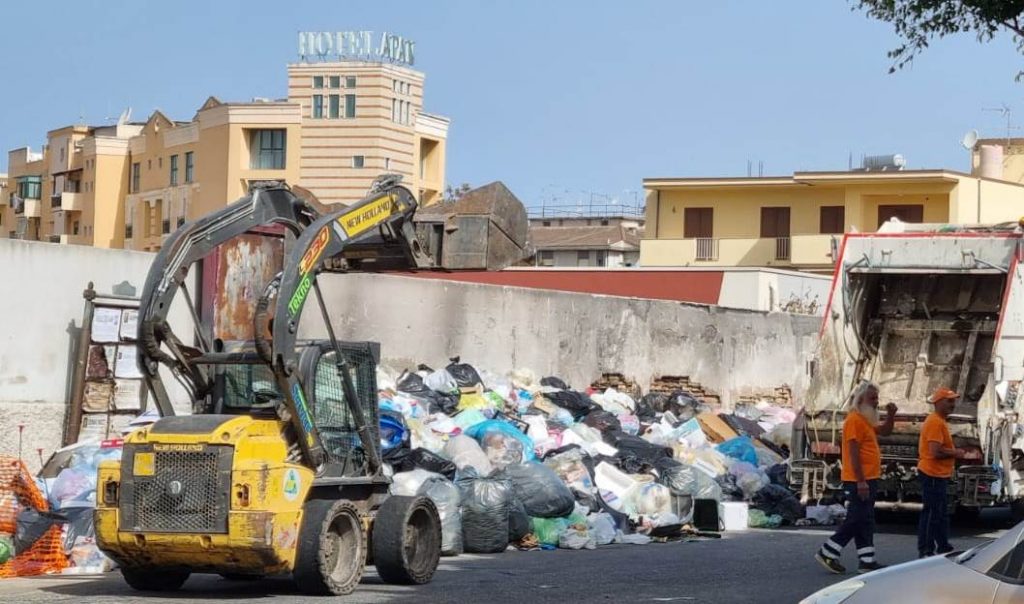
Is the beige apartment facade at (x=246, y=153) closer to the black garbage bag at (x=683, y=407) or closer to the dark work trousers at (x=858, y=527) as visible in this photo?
the black garbage bag at (x=683, y=407)

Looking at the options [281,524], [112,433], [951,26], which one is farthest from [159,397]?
[951,26]

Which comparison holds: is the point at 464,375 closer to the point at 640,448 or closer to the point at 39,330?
the point at 640,448

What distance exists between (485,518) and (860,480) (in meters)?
3.44

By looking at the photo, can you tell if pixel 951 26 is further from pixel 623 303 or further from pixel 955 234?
pixel 623 303

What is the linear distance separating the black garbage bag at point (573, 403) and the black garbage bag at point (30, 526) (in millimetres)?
8970

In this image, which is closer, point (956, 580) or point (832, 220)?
point (956, 580)

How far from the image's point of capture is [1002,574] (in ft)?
23.4

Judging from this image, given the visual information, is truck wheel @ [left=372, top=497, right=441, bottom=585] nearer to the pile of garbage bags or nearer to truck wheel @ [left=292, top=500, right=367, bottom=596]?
truck wheel @ [left=292, top=500, right=367, bottom=596]

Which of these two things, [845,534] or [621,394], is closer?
[845,534]

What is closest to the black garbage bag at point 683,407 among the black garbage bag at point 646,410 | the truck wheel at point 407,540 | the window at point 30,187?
the black garbage bag at point 646,410

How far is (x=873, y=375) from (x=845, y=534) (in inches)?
218

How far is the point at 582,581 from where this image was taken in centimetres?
1239

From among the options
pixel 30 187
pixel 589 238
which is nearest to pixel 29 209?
pixel 30 187

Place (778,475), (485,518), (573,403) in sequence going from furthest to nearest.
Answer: (573,403) < (778,475) < (485,518)
